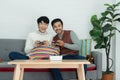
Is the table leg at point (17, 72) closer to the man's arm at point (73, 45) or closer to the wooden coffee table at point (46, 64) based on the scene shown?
the wooden coffee table at point (46, 64)

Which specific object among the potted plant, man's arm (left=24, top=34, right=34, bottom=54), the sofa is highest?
the potted plant

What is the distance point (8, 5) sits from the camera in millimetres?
3320

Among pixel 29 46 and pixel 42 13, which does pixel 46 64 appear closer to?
pixel 29 46

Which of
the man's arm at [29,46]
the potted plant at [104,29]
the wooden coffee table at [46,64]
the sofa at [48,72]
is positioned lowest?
the sofa at [48,72]

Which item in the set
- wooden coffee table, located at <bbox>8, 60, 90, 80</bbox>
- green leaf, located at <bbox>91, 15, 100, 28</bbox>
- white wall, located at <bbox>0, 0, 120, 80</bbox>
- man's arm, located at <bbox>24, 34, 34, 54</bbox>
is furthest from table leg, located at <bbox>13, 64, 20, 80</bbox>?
green leaf, located at <bbox>91, 15, 100, 28</bbox>

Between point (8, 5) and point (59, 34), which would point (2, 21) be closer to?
point (8, 5)

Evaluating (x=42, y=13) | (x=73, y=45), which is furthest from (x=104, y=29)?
(x=42, y=13)

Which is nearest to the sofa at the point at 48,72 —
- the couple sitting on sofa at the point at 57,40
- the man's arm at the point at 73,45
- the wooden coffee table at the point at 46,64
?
the couple sitting on sofa at the point at 57,40

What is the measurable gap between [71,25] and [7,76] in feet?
4.48

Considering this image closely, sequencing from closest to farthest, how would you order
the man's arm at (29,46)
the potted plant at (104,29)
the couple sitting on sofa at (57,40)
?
the couple sitting on sofa at (57,40) → the man's arm at (29,46) → the potted plant at (104,29)

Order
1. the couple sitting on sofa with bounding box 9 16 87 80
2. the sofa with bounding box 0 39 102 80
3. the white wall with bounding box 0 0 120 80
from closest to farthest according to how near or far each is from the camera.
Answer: the sofa with bounding box 0 39 102 80, the couple sitting on sofa with bounding box 9 16 87 80, the white wall with bounding box 0 0 120 80

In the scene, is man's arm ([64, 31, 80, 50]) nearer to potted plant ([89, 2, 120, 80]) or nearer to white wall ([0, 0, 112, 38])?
potted plant ([89, 2, 120, 80])

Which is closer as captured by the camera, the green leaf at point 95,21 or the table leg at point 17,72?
the table leg at point 17,72

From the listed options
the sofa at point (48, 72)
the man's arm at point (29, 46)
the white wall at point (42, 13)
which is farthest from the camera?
the white wall at point (42, 13)
